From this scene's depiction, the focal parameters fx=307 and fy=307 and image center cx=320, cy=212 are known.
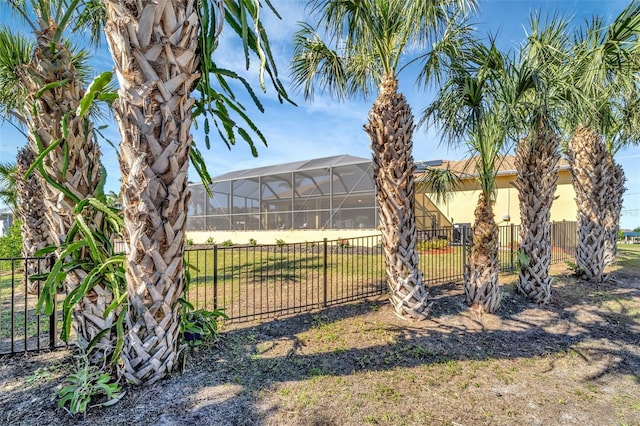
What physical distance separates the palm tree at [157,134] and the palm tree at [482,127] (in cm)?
363

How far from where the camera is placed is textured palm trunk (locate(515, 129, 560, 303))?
19.0 ft

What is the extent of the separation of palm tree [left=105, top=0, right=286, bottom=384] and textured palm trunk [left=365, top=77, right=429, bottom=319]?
8.16ft

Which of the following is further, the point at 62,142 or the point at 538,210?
the point at 538,210

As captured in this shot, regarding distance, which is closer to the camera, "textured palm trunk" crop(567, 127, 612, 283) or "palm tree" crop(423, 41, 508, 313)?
"palm tree" crop(423, 41, 508, 313)

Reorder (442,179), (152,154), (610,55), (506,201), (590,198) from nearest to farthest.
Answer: (152,154)
(610,55)
(442,179)
(590,198)
(506,201)

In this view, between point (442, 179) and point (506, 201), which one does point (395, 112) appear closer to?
point (442, 179)

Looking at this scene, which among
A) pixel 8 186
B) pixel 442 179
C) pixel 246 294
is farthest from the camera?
pixel 8 186

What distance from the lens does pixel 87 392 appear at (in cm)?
249

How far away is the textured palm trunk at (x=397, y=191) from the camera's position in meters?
4.65

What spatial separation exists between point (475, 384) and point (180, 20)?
4.32 meters

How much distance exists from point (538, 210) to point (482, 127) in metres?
2.22

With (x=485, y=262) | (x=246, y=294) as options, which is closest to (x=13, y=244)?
(x=246, y=294)

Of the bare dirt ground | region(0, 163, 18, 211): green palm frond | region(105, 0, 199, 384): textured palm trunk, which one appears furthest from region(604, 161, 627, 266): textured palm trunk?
region(0, 163, 18, 211): green palm frond

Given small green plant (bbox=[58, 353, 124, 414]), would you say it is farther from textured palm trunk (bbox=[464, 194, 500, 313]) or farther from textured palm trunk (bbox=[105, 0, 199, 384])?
textured palm trunk (bbox=[464, 194, 500, 313])
